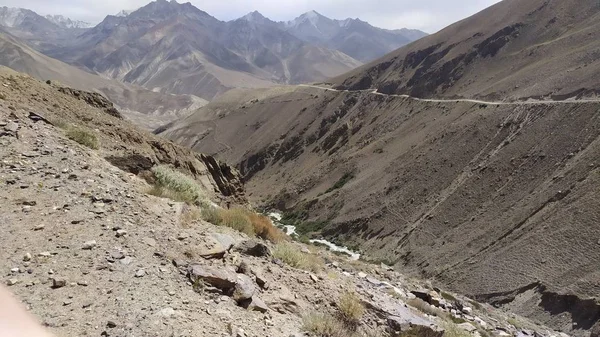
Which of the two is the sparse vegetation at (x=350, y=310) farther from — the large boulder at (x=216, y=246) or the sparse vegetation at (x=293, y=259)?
the large boulder at (x=216, y=246)

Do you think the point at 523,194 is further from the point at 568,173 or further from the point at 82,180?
the point at 82,180

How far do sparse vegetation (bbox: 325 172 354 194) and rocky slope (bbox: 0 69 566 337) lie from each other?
144 feet

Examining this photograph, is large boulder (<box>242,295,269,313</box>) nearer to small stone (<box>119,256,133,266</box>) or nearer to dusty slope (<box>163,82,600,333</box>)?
small stone (<box>119,256,133,266</box>)

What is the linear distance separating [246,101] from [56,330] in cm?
11892

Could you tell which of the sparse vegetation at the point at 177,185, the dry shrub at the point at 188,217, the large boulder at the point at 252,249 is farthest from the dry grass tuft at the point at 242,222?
the large boulder at the point at 252,249

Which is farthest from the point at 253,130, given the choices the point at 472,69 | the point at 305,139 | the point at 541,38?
the point at 541,38

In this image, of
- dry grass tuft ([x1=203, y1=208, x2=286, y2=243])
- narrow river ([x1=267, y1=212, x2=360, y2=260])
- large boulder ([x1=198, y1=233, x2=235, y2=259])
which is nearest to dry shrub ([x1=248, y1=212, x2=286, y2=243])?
dry grass tuft ([x1=203, y1=208, x2=286, y2=243])

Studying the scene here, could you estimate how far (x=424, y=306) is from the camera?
417 inches

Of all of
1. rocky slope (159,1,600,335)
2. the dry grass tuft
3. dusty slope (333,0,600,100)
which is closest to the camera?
the dry grass tuft

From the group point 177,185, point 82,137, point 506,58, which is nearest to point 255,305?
point 177,185

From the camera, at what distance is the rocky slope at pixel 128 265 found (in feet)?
17.5

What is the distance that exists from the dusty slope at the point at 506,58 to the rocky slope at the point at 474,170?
27cm

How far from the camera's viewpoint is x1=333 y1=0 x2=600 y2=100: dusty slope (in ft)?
156

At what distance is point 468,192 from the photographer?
38312 mm
